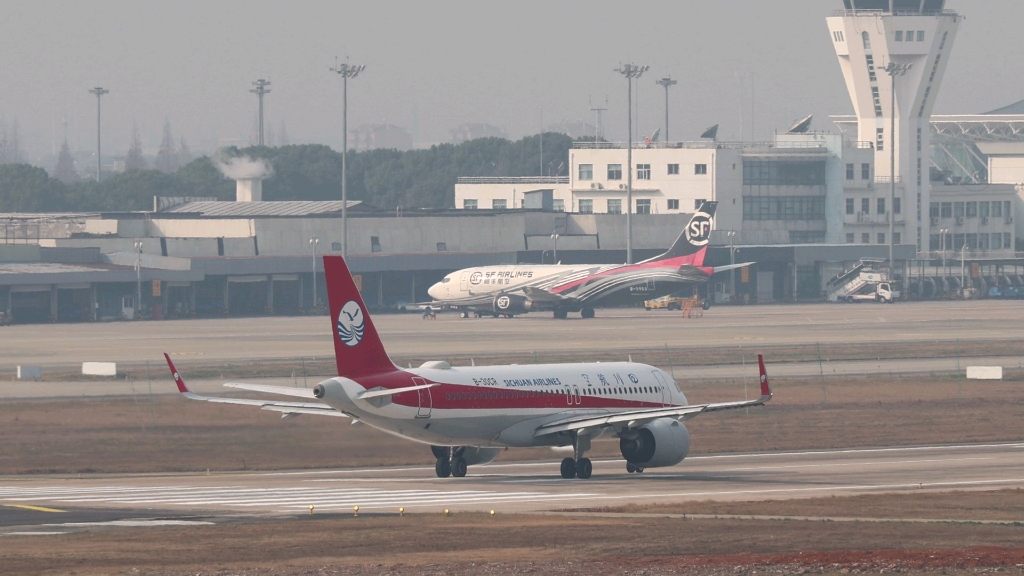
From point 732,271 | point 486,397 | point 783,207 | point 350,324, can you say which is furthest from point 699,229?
point 350,324

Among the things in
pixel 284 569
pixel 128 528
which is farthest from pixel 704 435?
pixel 284 569

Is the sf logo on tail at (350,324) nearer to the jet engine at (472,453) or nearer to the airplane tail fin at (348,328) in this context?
the airplane tail fin at (348,328)

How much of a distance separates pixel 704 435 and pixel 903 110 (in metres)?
137

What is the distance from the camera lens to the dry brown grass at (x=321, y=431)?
51.6 metres

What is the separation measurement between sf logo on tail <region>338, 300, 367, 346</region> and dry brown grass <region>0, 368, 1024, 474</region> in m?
10.8

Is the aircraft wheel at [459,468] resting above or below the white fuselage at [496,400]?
below

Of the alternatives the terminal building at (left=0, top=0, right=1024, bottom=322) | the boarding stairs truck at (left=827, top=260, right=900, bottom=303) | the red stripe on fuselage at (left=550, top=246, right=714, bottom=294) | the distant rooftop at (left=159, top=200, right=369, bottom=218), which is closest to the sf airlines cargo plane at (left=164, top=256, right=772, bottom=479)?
the red stripe on fuselage at (left=550, top=246, right=714, bottom=294)

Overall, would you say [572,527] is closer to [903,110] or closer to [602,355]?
[602,355]

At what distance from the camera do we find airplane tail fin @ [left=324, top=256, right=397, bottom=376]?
41375 millimetres

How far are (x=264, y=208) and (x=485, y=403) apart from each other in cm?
12823

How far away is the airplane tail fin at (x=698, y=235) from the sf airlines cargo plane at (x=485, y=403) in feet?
241

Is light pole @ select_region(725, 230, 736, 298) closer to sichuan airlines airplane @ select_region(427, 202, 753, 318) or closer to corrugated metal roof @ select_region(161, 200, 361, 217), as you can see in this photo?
sichuan airlines airplane @ select_region(427, 202, 753, 318)

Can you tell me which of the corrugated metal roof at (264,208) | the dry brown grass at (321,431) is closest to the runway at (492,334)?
the dry brown grass at (321,431)

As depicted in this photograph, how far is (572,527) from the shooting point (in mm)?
32750
